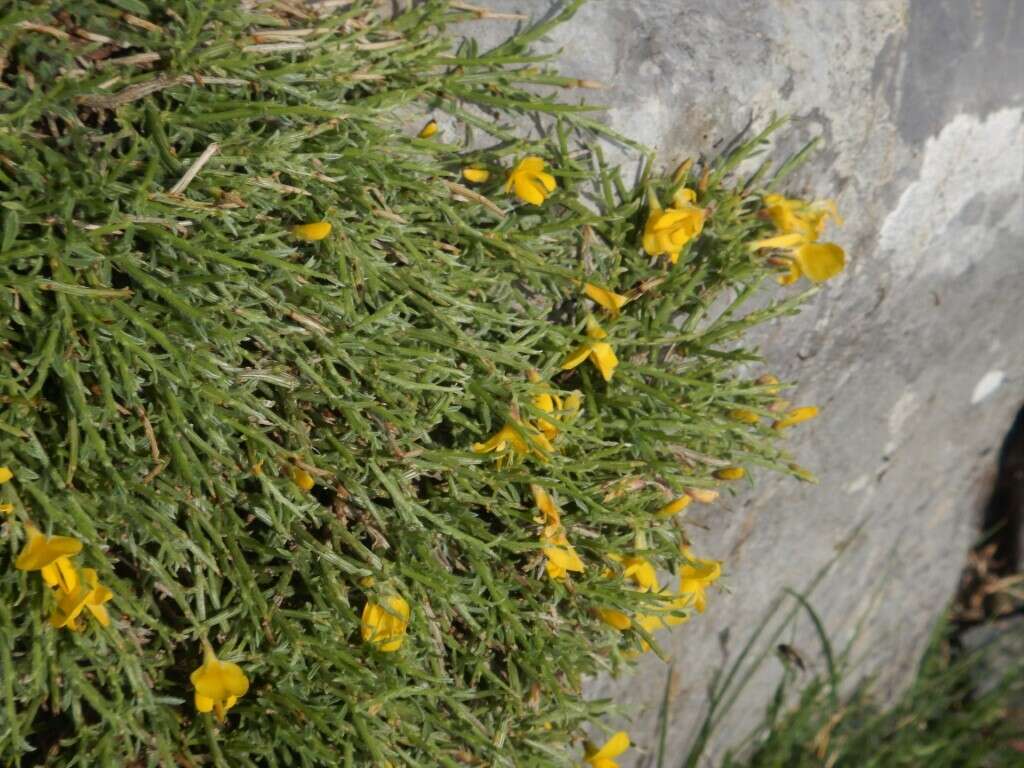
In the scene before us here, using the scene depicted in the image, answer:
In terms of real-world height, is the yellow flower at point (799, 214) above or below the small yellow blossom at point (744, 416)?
above

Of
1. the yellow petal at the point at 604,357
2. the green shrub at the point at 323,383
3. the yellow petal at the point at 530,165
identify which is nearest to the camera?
the green shrub at the point at 323,383

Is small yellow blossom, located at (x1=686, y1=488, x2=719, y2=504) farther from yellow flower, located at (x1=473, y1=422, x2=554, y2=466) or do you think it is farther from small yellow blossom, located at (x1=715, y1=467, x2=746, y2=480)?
yellow flower, located at (x1=473, y1=422, x2=554, y2=466)

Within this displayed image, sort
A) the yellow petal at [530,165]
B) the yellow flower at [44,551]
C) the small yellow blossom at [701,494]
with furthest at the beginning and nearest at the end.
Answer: the small yellow blossom at [701,494] < the yellow petal at [530,165] < the yellow flower at [44,551]

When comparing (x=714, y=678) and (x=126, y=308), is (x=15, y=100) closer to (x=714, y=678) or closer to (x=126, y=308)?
(x=126, y=308)

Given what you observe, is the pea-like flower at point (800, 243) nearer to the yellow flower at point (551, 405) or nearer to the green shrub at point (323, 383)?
the green shrub at point (323, 383)

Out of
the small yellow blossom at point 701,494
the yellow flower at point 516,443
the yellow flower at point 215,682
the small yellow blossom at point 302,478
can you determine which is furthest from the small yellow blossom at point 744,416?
the yellow flower at point 215,682
